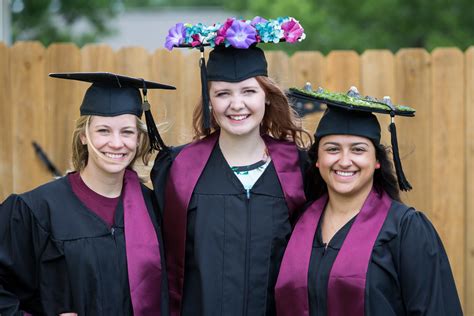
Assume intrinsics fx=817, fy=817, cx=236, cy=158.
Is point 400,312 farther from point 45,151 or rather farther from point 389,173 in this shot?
point 45,151

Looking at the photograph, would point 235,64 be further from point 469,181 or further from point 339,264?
point 469,181

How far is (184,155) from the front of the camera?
444cm

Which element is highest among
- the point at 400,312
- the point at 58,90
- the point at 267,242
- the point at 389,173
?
the point at 58,90

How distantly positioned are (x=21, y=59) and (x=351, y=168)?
3656 mm

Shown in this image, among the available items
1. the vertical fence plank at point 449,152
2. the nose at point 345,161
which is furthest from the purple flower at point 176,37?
the vertical fence plank at point 449,152

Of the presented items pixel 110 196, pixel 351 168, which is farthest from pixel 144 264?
pixel 351 168

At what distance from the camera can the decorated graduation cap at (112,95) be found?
13.6ft

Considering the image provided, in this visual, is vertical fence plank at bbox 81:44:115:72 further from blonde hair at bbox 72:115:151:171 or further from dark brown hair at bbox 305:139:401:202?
dark brown hair at bbox 305:139:401:202

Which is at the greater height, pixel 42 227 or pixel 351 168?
pixel 351 168

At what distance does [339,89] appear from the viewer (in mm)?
6699

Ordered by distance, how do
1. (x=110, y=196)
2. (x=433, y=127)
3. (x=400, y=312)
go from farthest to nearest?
1. (x=433, y=127)
2. (x=110, y=196)
3. (x=400, y=312)

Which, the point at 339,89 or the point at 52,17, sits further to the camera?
the point at 52,17

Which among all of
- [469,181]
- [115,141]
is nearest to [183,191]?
[115,141]

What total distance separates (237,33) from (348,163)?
2.87ft
